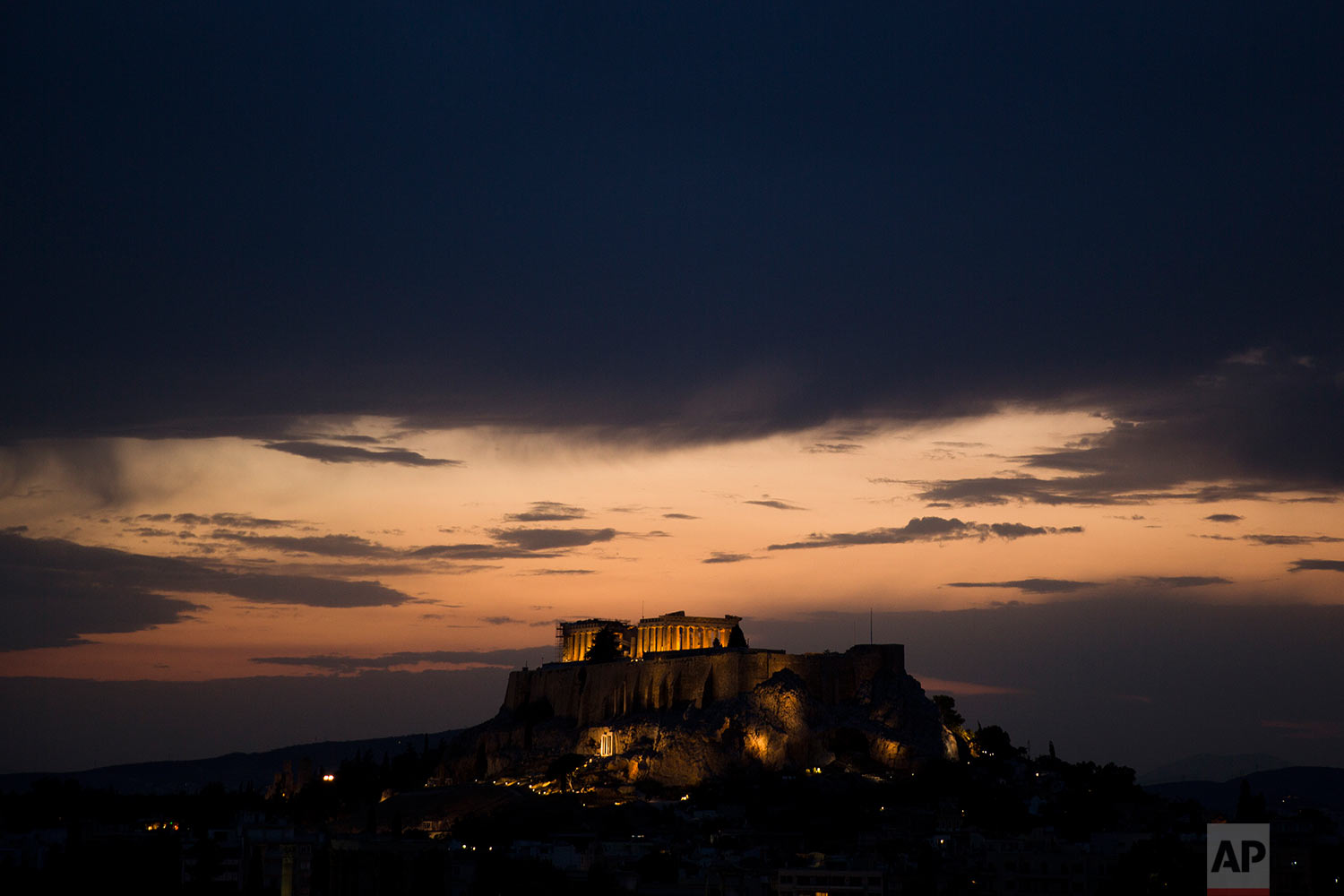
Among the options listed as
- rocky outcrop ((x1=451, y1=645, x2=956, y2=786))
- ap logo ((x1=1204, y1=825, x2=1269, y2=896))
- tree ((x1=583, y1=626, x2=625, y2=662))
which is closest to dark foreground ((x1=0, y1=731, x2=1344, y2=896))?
ap logo ((x1=1204, y1=825, x2=1269, y2=896))

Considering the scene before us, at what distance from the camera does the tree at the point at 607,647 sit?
141250 millimetres

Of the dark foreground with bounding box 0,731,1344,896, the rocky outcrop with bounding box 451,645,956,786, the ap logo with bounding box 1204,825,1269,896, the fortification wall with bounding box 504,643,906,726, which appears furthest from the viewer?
the fortification wall with bounding box 504,643,906,726

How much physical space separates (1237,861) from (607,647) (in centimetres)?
7385

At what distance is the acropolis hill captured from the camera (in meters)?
120

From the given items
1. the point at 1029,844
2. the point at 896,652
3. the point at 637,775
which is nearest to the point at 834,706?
the point at 896,652

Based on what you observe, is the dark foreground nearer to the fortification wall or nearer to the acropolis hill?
the acropolis hill

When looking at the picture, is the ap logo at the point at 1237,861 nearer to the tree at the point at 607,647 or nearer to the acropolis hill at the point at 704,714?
the acropolis hill at the point at 704,714

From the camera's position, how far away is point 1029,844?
81688 mm

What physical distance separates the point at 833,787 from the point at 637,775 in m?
15.0

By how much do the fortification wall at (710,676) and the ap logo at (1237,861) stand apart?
48199 millimetres

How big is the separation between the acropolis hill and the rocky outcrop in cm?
9

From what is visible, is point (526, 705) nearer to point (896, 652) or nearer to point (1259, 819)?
point (896, 652)

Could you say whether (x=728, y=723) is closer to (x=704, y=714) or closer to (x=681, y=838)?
(x=704, y=714)

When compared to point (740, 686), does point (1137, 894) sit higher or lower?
Answer: lower
